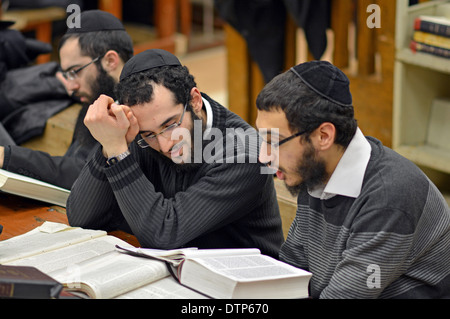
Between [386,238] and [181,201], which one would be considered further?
[181,201]

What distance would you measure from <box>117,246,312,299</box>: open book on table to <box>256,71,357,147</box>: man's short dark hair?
36 cm

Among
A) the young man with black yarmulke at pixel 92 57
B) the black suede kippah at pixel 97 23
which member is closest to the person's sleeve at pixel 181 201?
the young man with black yarmulke at pixel 92 57

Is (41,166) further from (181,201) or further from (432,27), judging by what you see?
(432,27)

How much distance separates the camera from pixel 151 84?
2127 mm

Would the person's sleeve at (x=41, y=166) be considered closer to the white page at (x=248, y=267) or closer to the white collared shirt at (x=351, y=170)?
the white page at (x=248, y=267)

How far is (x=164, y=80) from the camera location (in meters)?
2.15

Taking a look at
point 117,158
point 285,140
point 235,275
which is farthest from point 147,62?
point 235,275

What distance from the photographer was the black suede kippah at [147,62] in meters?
2.16

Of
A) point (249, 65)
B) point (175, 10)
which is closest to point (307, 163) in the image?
point (249, 65)

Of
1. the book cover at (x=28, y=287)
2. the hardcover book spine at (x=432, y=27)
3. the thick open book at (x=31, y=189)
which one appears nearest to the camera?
the book cover at (x=28, y=287)

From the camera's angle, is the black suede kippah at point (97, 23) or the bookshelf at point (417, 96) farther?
the bookshelf at point (417, 96)

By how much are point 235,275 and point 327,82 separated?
0.55 metres

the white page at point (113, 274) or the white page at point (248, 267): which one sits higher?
the white page at point (248, 267)

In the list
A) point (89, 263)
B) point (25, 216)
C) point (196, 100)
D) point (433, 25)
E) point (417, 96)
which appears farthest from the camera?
point (417, 96)
